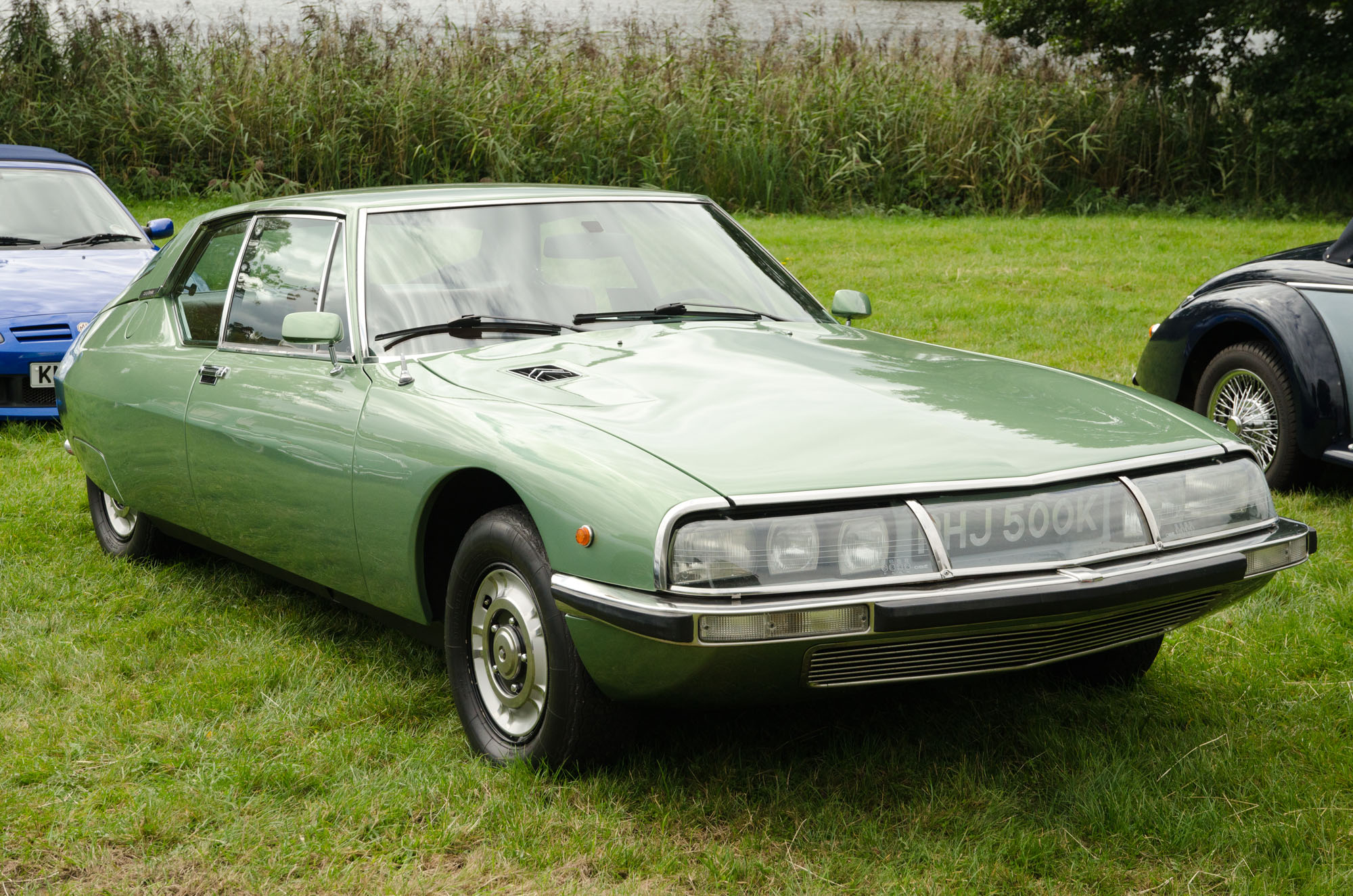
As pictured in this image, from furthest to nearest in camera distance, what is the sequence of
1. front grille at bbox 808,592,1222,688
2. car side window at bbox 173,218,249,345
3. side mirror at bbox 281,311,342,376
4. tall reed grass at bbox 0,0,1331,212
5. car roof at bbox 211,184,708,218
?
tall reed grass at bbox 0,0,1331,212
car side window at bbox 173,218,249,345
car roof at bbox 211,184,708,218
side mirror at bbox 281,311,342,376
front grille at bbox 808,592,1222,688

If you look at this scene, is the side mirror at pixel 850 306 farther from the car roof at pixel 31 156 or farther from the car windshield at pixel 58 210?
the car roof at pixel 31 156

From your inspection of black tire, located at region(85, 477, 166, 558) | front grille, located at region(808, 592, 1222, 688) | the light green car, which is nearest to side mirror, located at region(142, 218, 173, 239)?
black tire, located at region(85, 477, 166, 558)

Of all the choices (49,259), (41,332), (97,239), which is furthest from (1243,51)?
(41,332)

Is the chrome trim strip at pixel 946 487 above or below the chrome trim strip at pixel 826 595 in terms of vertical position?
above

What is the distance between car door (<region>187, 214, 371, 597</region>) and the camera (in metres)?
3.77

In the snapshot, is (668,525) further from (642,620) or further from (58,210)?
(58,210)

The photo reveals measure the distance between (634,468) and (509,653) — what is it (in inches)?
26.4

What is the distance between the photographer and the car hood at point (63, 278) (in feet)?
24.6

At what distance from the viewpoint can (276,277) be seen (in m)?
4.43

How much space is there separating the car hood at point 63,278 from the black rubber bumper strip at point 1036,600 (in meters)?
5.97

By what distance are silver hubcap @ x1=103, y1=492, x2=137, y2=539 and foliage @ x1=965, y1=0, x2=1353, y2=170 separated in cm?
1478

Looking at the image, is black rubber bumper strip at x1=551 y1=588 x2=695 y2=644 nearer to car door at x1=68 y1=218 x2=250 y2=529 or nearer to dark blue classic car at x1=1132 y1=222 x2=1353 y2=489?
car door at x1=68 y1=218 x2=250 y2=529

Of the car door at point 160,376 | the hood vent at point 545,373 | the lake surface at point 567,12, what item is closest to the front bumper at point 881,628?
the hood vent at point 545,373

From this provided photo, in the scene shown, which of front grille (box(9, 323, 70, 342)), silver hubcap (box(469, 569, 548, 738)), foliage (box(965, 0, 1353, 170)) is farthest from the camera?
foliage (box(965, 0, 1353, 170))
